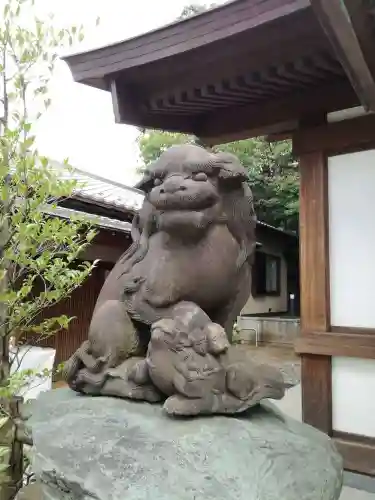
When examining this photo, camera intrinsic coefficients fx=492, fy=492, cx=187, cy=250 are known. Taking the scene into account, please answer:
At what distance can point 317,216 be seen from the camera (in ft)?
14.3

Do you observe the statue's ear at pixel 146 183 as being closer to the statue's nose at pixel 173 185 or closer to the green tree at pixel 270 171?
the statue's nose at pixel 173 185

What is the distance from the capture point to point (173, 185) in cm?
209

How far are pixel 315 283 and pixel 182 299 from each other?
96.2 inches

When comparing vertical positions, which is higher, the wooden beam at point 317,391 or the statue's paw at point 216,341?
the statue's paw at point 216,341

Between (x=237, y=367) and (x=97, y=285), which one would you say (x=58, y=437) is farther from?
(x=97, y=285)

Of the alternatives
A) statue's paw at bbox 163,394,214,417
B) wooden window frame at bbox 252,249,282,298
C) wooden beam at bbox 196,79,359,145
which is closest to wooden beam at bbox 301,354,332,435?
wooden beam at bbox 196,79,359,145

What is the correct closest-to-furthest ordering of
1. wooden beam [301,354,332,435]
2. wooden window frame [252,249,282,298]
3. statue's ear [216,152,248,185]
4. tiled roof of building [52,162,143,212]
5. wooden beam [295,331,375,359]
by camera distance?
1. statue's ear [216,152,248,185]
2. wooden beam [295,331,375,359]
3. wooden beam [301,354,332,435]
4. tiled roof of building [52,162,143,212]
5. wooden window frame [252,249,282,298]

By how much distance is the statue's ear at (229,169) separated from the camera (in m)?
2.17

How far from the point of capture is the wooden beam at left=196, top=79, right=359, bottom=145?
4.08 m

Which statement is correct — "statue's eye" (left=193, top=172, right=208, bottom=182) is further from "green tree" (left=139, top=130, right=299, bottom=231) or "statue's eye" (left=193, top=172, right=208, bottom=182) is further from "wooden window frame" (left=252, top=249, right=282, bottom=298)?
"wooden window frame" (left=252, top=249, right=282, bottom=298)

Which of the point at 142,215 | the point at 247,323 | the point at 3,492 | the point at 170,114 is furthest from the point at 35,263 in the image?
the point at 247,323

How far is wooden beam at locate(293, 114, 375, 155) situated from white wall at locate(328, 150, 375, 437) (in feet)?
0.33

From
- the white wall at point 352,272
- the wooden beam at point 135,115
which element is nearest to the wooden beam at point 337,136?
the white wall at point 352,272

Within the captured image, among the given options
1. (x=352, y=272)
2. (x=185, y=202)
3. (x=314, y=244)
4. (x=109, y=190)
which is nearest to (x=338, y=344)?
(x=352, y=272)
